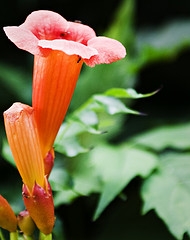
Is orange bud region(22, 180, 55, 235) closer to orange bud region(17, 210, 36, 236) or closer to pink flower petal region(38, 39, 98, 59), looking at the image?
orange bud region(17, 210, 36, 236)

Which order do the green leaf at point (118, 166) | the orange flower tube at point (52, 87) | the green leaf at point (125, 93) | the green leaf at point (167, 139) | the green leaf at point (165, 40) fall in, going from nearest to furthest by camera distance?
the orange flower tube at point (52, 87), the green leaf at point (125, 93), the green leaf at point (118, 166), the green leaf at point (167, 139), the green leaf at point (165, 40)

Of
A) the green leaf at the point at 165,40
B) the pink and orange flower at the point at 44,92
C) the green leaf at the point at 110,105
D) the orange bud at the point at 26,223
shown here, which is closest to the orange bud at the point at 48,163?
the pink and orange flower at the point at 44,92

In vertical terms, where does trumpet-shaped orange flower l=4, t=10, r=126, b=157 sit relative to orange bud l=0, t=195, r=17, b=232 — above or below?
above

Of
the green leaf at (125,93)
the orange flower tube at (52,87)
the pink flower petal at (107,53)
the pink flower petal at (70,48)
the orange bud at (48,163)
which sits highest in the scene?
the pink flower petal at (70,48)

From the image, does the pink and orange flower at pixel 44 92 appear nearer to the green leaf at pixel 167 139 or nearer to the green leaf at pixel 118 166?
the green leaf at pixel 118 166

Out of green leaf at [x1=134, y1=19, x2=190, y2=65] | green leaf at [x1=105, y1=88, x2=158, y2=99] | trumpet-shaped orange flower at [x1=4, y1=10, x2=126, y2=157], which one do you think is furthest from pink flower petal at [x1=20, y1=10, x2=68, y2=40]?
green leaf at [x1=134, y1=19, x2=190, y2=65]

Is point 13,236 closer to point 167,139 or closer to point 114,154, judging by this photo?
point 114,154
